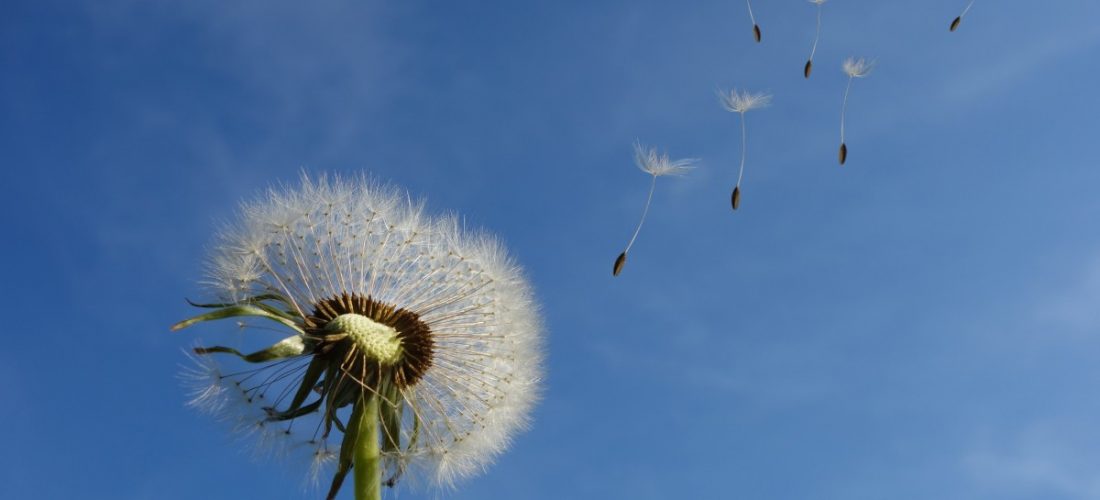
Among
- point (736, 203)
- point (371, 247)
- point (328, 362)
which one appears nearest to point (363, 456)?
point (328, 362)

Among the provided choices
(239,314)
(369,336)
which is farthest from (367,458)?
(239,314)

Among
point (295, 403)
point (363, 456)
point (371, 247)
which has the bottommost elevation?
point (363, 456)

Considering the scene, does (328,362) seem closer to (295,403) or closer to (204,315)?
(295,403)

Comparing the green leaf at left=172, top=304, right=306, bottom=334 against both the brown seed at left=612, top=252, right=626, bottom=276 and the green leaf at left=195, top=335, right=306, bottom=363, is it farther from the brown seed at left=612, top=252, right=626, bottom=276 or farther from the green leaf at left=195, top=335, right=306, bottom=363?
the brown seed at left=612, top=252, right=626, bottom=276

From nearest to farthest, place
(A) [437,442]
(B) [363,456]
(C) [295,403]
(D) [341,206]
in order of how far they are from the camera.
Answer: (B) [363,456] < (C) [295,403] < (A) [437,442] < (D) [341,206]

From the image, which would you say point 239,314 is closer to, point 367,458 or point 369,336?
point 369,336

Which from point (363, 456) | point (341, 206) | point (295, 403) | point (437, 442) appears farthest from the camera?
point (341, 206)
